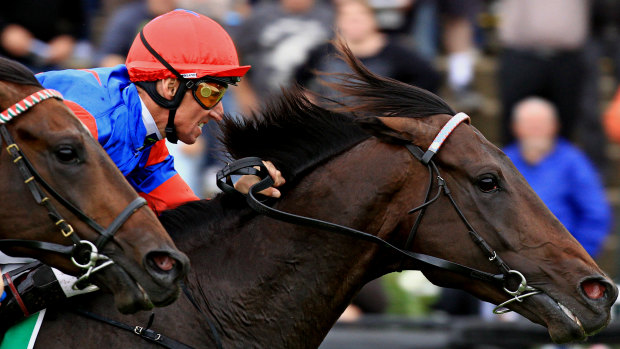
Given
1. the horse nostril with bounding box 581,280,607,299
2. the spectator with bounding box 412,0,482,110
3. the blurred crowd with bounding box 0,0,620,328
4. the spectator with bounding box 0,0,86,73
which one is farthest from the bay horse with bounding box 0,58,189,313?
the spectator with bounding box 412,0,482,110

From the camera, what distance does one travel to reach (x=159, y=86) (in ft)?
13.1

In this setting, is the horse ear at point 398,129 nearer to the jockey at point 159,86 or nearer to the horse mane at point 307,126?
the horse mane at point 307,126

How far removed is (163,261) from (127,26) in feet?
14.5

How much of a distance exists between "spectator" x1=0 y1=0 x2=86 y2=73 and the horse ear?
4.51 m

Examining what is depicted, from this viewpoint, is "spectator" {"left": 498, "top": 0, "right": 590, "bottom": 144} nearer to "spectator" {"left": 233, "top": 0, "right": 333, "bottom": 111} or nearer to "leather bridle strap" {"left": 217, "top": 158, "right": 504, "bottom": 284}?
"spectator" {"left": 233, "top": 0, "right": 333, "bottom": 111}

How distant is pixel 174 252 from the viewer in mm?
3338

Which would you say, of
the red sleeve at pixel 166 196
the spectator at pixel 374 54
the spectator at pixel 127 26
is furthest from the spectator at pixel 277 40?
the red sleeve at pixel 166 196

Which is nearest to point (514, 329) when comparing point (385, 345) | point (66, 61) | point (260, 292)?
point (385, 345)

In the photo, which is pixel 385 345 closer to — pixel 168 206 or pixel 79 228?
pixel 168 206

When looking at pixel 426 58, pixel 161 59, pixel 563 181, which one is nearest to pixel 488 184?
pixel 161 59

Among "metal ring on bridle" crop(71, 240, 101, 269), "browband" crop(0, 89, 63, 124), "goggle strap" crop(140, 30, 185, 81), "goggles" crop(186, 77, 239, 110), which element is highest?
"browband" crop(0, 89, 63, 124)

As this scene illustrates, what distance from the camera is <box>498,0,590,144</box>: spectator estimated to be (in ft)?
24.2

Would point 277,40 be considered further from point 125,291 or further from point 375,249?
point 125,291

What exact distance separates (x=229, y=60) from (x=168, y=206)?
70cm
